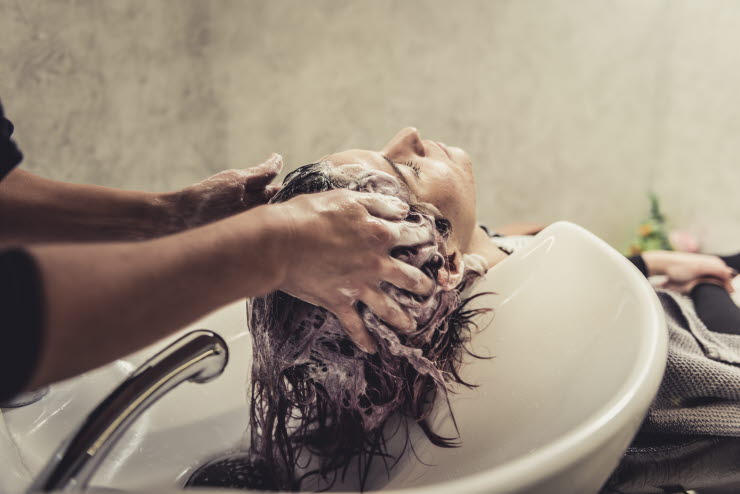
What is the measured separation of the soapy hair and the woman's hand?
926 mm

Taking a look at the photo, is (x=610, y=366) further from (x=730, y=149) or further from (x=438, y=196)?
(x=730, y=149)

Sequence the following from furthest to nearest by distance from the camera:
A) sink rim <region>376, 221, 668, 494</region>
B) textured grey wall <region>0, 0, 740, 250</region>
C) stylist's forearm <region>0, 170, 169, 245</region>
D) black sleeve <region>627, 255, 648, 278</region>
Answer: textured grey wall <region>0, 0, 740, 250</region>
black sleeve <region>627, 255, 648, 278</region>
stylist's forearm <region>0, 170, 169, 245</region>
sink rim <region>376, 221, 668, 494</region>

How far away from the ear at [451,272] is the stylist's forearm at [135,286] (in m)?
0.48

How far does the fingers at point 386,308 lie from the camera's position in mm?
696

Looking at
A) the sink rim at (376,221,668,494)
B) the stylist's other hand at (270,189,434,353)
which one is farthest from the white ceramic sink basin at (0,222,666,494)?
the stylist's other hand at (270,189,434,353)

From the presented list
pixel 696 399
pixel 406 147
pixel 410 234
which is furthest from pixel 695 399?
pixel 406 147

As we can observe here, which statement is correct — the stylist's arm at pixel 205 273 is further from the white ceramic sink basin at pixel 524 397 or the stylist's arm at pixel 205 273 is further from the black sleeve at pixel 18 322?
the white ceramic sink basin at pixel 524 397

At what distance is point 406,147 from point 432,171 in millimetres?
97

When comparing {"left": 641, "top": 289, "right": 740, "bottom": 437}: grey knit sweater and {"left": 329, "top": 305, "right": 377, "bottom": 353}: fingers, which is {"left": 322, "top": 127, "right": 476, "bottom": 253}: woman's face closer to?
{"left": 329, "top": 305, "right": 377, "bottom": 353}: fingers

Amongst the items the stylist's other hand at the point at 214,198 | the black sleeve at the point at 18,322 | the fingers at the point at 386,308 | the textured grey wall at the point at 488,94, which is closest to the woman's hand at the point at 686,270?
the textured grey wall at the point at 488,94

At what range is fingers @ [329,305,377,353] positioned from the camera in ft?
2.34

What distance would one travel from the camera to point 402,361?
0.93 metres

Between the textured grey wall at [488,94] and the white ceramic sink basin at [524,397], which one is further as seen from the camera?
the textured grey wall at [488,94]

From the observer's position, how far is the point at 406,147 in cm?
116
